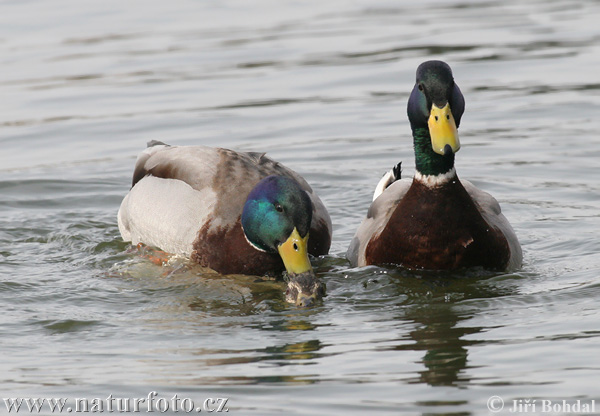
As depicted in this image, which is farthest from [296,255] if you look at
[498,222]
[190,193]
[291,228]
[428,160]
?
[498,222]

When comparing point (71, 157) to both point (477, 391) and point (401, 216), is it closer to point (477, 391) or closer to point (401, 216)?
point (401, 216)

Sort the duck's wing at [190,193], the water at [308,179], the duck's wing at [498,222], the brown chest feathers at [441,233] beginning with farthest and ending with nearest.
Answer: the duck's wing at [190,193], the duck's wing at [498,222], the brown chest feathers at [441,233], the water at [308,179]

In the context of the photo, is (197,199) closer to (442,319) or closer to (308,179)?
(442,319)

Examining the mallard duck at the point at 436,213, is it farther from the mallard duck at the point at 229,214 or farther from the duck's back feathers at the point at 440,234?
the mallard duck at the point at 229,214

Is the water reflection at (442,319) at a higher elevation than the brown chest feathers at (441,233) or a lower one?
lower

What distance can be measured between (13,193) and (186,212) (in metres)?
2.73

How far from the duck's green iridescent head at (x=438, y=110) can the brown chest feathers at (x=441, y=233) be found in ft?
0.62

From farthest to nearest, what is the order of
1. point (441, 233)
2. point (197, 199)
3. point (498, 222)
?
point (197, 199), point (498, 222), point (441, 233)

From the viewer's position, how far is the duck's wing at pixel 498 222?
7527mm

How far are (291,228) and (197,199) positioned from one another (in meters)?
1.28

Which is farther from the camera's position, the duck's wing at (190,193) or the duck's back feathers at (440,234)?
the duck's wing at (190,193)

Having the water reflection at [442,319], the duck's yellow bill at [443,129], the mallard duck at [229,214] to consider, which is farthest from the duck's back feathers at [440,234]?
the mallard duck at [229,214]

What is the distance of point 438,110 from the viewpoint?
695 cm

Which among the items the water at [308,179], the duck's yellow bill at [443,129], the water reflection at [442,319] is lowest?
the water reflection at [442,319]
